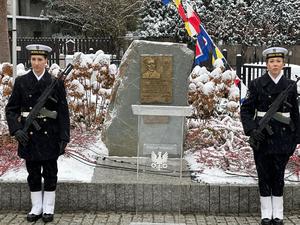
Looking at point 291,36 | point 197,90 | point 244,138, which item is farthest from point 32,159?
point 291,36

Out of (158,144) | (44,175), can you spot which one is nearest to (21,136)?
(44,175)

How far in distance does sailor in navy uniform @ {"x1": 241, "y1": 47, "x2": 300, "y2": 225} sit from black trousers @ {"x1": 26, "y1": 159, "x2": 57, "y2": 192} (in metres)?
2.03

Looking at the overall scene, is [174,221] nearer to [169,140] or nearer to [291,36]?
[169,140]

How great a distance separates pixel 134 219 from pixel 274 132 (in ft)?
5.69

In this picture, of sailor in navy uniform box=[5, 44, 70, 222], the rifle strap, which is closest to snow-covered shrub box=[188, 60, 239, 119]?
the rifle strap

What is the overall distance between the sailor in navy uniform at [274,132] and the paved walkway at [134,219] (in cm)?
33

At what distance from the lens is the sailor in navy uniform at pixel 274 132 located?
491cm

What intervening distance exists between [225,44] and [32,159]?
946 inches

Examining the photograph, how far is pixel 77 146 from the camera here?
6988mm

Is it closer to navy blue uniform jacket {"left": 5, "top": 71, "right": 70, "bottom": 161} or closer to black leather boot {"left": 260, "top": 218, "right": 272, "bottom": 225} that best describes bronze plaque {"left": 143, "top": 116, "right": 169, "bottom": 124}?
navy blue uniform jacket {"left": 5, "top": 71, "right": 70, "bottom": 161}

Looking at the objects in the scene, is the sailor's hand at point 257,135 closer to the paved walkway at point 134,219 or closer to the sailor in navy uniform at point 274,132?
the sailor in navy uniform at point 274,132

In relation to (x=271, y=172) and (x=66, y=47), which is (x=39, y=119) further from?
(x=66, y=47)

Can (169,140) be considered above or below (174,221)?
above

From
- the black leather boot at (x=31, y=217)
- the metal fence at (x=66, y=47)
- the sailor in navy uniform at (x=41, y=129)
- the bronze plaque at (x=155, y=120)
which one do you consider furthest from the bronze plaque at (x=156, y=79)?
the metal fence at (x=66, y=47)
